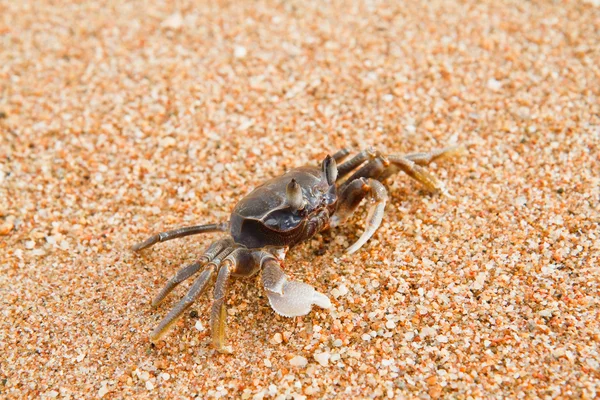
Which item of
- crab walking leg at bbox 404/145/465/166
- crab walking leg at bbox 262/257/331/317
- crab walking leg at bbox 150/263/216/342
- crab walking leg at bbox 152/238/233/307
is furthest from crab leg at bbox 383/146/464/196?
crab walking leg at bbox 150/263/216/342

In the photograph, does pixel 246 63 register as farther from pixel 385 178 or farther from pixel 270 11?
pixel 385 178

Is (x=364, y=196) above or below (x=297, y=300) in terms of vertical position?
above

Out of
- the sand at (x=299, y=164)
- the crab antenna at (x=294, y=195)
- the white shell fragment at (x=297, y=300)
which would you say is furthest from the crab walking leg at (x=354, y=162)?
the white shell fragment at (x=297, y=300)

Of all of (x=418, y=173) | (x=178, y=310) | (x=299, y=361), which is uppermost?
(x=418, y=173)

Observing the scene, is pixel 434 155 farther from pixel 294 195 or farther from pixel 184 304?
pixel 184 304

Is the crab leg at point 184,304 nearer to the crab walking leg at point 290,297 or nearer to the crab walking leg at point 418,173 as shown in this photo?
the crab walking leg at point 290,297

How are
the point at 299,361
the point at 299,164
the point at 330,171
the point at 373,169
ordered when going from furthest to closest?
the point at 299,164 → the point at 373,169 → the point at 330,171 → the point at 299,361

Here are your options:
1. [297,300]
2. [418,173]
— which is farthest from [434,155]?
[297,300]
